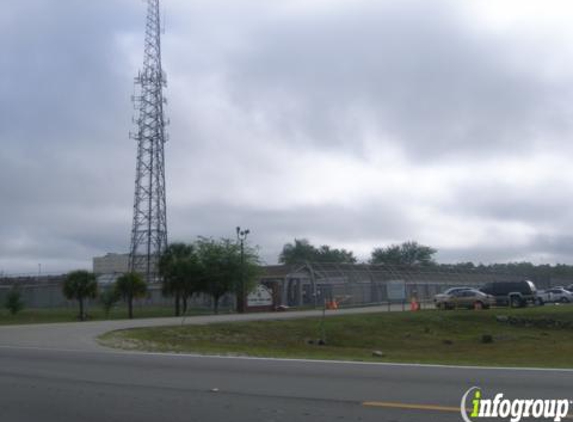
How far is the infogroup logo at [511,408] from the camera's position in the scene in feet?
32.4

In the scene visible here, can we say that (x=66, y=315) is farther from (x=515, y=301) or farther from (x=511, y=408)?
(x=511, y=408)

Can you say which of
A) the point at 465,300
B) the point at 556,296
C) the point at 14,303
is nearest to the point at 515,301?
the point at 465,300

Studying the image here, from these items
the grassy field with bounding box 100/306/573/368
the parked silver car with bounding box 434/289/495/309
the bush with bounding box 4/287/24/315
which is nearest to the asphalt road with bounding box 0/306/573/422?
the grassy field with bounding box 100/306/573/368

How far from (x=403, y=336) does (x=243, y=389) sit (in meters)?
26.5

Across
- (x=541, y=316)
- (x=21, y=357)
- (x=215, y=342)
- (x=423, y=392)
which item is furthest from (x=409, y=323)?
(x=423, y=392)

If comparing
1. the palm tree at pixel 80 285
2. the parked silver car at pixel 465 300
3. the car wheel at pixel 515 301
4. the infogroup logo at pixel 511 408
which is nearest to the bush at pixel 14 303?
the palm tree at pixel 80 285

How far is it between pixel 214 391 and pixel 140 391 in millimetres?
1264

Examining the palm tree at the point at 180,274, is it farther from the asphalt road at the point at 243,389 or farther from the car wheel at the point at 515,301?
the asphalt road at the point at 243,389

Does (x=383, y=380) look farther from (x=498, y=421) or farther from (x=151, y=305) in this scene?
(x=151, y=305)

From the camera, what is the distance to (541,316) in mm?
43875

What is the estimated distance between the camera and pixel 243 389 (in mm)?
12633

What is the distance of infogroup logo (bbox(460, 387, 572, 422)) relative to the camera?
389 inches

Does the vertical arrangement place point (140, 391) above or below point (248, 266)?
below

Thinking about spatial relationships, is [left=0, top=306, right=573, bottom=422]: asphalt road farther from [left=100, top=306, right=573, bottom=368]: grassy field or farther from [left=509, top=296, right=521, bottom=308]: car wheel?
[left=509, top=296, right=521, bottom=308]: car wheel
